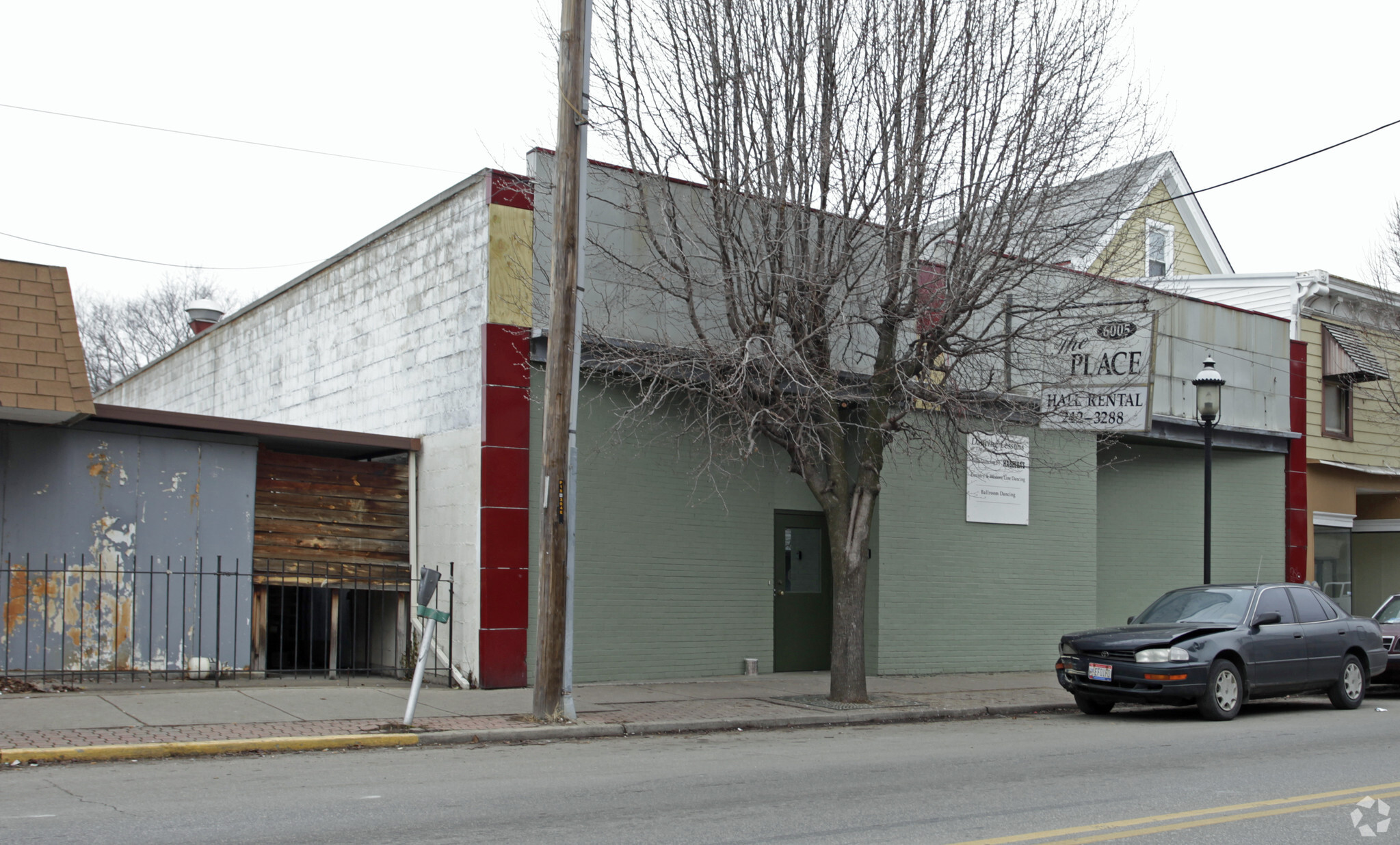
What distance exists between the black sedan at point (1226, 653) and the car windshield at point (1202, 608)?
0.01 m

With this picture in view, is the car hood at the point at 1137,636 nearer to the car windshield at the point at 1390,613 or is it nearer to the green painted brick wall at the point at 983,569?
the green painted brick wall at the point at 983,569

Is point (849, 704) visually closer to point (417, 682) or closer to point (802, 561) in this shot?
point (802, 561)

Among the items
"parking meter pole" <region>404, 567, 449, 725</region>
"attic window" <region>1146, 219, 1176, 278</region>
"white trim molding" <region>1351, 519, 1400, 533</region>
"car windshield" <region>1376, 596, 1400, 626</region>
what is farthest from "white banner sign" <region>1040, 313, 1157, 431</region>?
"white trim molding" <region>1351, 519, 1400, 533</region>

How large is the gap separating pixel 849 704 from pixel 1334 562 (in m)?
15.7

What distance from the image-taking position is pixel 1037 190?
1362 centimetres

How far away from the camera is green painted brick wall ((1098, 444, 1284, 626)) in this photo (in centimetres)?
2123

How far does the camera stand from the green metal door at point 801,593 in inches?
663

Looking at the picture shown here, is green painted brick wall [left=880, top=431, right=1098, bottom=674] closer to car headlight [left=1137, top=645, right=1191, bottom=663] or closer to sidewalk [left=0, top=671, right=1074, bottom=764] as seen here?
sidewalk [left=0, top=671, right=1074, bottom=764]

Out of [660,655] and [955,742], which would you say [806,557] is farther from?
[955,742]

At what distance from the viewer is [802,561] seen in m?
17.2

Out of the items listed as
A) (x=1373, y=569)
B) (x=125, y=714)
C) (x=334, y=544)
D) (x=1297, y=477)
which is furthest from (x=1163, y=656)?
(x=1373, y=569)

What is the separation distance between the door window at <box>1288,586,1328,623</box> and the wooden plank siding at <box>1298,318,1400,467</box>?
9715 millimetres

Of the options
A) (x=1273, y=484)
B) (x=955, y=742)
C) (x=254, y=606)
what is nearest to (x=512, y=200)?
(x=254, y=606)

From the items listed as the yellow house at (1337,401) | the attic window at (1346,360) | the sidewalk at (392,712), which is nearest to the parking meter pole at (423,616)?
the sidewalk at (392,712)
